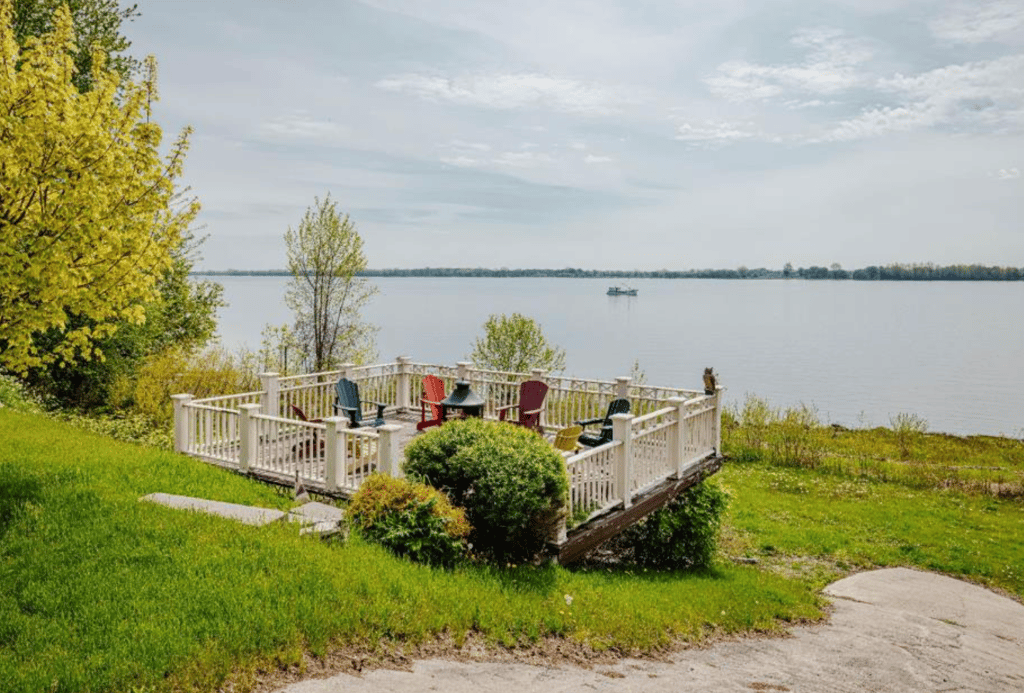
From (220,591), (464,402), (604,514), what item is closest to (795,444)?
(464,402)

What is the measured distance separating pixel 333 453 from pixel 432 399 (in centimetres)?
433

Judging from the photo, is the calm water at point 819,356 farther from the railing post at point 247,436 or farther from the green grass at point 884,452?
the railing post at point 247,436

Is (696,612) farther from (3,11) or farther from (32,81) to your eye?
(3,11)

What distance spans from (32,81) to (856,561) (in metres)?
15.0

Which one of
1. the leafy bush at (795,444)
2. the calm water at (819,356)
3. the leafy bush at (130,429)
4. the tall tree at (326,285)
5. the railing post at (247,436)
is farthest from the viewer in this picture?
the calm water at (819,356)

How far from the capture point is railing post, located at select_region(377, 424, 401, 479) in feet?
30.2

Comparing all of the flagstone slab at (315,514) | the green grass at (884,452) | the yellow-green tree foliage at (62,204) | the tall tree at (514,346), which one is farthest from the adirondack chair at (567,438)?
the tall tree at (514,346)

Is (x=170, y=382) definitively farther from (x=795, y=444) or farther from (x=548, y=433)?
(x=795, y=444)

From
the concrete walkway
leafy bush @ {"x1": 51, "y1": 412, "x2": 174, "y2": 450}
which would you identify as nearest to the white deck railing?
leafy bush @ {"x1": 51, "y1": 412, "x2": 174, "y2": 450}

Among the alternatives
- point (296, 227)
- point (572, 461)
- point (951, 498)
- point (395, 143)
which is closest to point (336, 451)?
point (572, 461)

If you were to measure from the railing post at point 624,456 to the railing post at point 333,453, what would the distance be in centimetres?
383

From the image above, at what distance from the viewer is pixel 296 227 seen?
29.0 metres

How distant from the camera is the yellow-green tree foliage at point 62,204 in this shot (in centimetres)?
773

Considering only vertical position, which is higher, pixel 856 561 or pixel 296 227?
pixel 296 227
